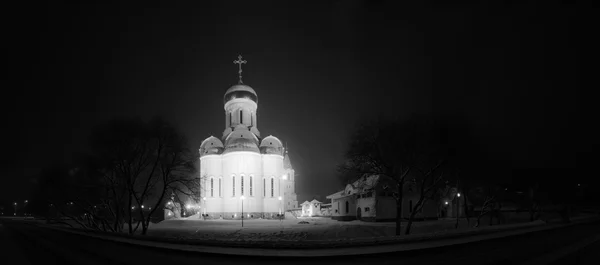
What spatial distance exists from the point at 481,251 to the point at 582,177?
55258mm

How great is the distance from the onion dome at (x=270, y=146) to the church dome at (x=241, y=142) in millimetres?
1486

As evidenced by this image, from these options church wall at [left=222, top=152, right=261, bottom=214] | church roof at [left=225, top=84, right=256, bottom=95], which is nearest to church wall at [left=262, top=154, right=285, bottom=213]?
church wall at [left=222, top=152, right=261, bottom=214]

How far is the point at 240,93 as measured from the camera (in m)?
74.9

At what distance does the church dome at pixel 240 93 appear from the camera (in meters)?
75.0

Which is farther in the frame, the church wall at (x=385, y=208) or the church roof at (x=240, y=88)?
the church roof at (x=240, y=88)

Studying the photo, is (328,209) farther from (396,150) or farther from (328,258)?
(328,258)

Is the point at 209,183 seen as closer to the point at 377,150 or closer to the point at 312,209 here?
the point at 312,209

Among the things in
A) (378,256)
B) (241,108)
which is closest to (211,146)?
(241,108)

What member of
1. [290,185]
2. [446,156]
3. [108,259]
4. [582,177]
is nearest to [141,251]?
[108,259]

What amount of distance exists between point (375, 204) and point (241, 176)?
23.1 metres

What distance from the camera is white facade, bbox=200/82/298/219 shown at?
213 feet

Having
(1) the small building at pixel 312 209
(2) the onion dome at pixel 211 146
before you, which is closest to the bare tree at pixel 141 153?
(2) the onion dome at pixel 211 146

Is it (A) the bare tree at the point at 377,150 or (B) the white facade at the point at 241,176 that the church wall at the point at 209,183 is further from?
(A) the bare tree at the point at 377,150

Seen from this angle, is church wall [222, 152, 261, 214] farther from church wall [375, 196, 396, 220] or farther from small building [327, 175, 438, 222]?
church wall [375, 196, 396, 220]
